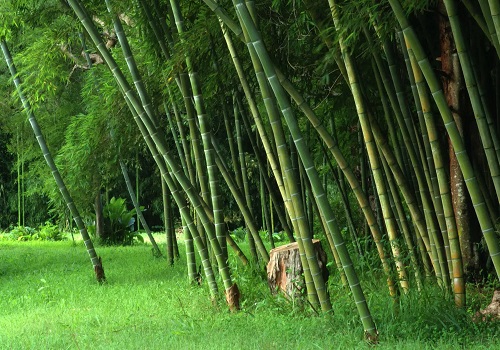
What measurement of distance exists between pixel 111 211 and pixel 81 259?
267cm

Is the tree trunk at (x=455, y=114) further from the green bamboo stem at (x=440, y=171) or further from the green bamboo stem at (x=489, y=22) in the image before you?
the green bamboo stem at (x=489, y=22)

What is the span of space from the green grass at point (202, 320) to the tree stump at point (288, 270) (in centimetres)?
11

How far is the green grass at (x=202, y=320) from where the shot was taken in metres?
3.39

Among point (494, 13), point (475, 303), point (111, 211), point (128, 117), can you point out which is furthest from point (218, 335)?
point (111, 211)

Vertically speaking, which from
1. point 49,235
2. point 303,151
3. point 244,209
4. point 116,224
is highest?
point 303,151

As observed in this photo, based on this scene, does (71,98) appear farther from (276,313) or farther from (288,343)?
(288,343)

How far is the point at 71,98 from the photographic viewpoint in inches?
444

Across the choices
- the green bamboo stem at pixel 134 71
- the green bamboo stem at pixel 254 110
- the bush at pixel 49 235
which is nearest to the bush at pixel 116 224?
the bush at pixel 49 235

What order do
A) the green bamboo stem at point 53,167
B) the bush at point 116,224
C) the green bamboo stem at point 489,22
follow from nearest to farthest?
1. the green bamboo stem at point 489,22
2. the green bamboo stem at point 53,167
3. the bush at point 116,224

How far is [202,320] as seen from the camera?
4125 millimetres

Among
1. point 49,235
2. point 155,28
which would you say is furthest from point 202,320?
point 49,235

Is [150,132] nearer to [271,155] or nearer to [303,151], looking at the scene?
[271,155]

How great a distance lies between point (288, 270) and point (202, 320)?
0.61 m

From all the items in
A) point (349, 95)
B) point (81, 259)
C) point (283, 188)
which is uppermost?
point (349, 95)
